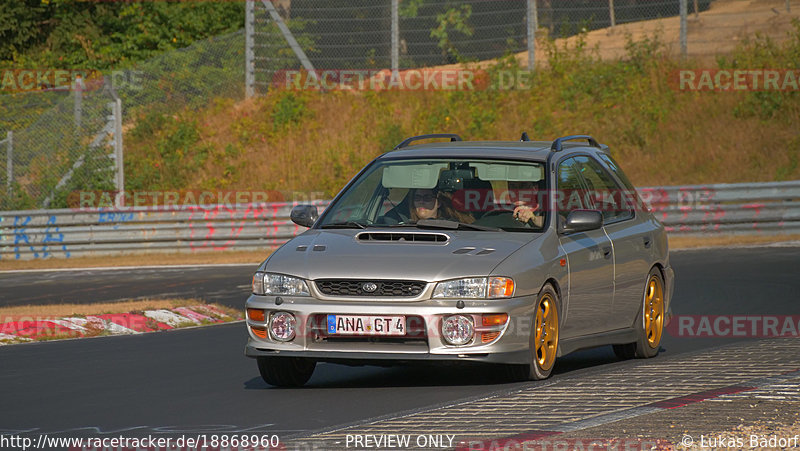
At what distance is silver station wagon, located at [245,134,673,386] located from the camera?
8273mm

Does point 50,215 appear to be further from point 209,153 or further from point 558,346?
point 558,346

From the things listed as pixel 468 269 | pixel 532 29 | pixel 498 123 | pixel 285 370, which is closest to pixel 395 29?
pixel 532 29

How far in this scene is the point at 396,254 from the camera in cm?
848

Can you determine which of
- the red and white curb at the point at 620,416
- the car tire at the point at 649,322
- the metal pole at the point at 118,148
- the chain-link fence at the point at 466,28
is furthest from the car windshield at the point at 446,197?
the chain-link fence at the point at 466,28

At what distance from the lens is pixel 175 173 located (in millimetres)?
30609

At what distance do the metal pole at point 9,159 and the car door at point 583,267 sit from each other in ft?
63.6

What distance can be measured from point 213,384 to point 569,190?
291cm

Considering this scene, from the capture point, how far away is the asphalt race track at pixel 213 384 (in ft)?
24.7

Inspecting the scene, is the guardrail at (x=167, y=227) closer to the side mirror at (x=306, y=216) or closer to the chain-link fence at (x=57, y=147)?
the chain-link fence at (x=57, y=147)

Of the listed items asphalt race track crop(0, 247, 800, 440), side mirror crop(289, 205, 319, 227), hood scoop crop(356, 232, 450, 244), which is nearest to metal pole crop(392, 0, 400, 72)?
asphalt race track crop(0, 247, 800, 440)

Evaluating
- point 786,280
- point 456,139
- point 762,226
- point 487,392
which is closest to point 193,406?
point 487,392

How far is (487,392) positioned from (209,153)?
23529 millimetres

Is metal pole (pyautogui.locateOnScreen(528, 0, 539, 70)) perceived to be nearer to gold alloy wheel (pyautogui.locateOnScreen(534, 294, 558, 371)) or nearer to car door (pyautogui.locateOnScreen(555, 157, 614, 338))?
car door (pyautogui.locateOnScreen(555, 157, 614, 338))

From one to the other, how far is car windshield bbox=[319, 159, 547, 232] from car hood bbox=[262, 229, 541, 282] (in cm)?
25
